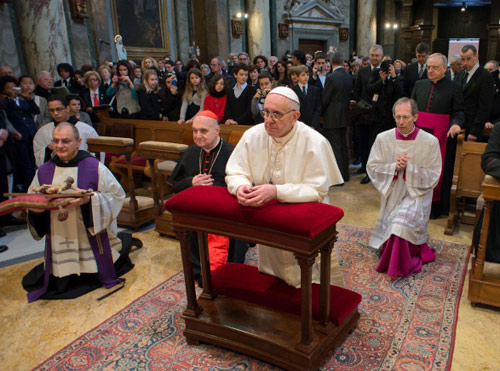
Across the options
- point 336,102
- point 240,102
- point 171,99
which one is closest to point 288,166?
point 240,102

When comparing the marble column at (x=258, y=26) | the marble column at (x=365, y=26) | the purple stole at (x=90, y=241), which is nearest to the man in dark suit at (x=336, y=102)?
the purple stole at (x=90, y=241)

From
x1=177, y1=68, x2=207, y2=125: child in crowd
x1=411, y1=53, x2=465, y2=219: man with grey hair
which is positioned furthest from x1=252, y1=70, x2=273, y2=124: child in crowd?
x1=411, y1=53, x2=465, y2=219: man with grey hair

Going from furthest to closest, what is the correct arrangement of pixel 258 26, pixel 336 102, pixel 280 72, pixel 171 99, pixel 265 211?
pixel 258 26 → pixel 280 72 → pixel 171 99 → pixel 336 102 → pixel 265 211

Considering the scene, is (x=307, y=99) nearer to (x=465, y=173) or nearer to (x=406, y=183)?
(x=465, y=173)

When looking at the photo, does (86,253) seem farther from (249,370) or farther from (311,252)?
(311,252)

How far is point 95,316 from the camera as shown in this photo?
11.2ft

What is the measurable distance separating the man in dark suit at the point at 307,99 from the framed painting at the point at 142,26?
841 centimetres

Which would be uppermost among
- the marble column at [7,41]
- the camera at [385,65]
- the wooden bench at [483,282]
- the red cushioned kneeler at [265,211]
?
the marble column at [7,41]

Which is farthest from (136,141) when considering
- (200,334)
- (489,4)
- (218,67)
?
(489,4)

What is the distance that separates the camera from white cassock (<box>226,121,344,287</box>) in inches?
107

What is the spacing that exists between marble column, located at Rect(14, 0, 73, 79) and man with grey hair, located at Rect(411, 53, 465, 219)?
6874mm

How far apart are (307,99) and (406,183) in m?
2.58

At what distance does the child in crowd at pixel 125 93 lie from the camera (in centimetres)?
706

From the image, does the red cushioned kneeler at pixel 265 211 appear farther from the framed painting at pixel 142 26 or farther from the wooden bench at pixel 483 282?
the framed painting at pixel 142 26
